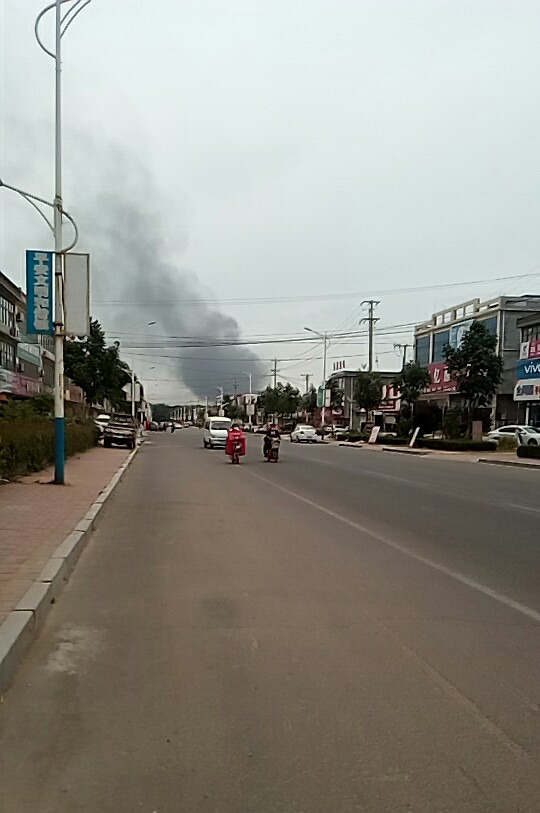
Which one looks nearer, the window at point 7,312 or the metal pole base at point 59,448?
the metal pole base at point 59,448

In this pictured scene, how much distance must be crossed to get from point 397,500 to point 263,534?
5.79 m

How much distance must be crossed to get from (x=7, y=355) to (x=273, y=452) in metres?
25.4

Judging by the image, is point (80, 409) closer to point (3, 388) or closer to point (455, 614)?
point (3, 388)

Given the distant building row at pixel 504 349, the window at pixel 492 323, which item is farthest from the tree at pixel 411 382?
the window at pixel 492 323

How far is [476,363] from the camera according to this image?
140 ft

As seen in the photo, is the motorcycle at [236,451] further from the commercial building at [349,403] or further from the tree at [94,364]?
→ the commercial building at [349,403]

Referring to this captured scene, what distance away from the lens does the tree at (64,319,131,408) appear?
161 feet

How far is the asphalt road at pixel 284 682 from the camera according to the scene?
3.83m

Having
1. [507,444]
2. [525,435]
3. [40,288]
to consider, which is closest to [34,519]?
[40,288]

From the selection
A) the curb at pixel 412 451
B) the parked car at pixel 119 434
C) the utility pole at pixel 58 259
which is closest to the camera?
the utility pole at pixel 58 259

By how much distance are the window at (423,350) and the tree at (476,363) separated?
32982 millimetres

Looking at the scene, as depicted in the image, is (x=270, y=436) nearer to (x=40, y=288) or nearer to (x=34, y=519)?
(x=40, y=288)

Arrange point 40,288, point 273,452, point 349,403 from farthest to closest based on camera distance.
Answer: point 349,403, point 273,452, point 40,288

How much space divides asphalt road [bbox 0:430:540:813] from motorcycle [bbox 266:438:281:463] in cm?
1941
